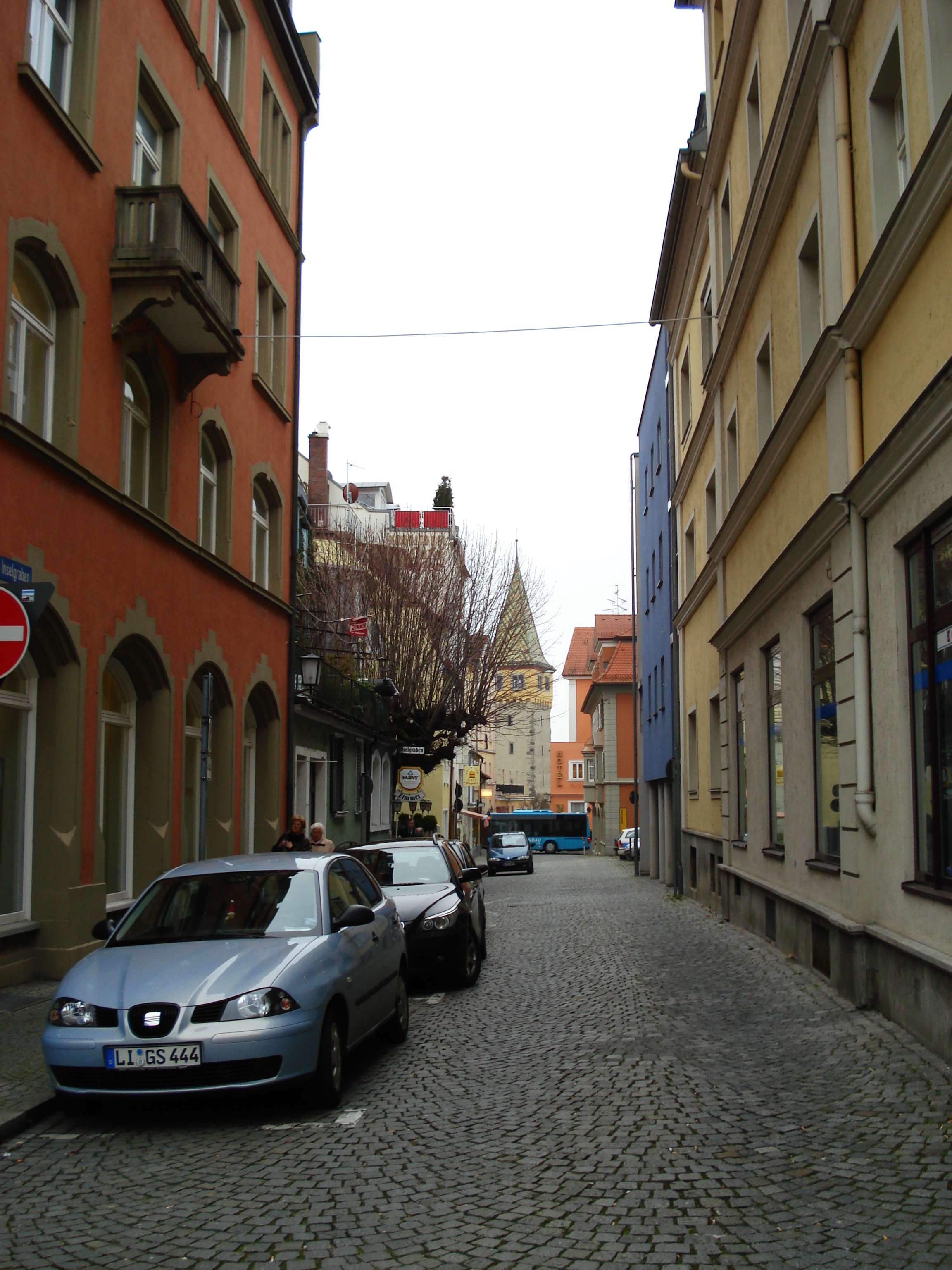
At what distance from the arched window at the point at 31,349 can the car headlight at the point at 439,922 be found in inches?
233

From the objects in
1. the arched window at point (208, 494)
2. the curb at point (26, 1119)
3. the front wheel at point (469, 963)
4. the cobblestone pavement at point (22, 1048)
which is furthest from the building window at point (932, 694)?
the arched window at point (208, 494)

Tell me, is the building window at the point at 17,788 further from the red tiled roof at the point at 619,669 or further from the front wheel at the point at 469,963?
the red tiled roof at the point at 619,669

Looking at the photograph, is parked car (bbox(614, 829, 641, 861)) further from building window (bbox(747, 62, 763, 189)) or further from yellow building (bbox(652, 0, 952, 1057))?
building window (bbox(747, 62, 763, 189))

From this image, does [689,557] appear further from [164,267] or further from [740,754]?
[164,267]

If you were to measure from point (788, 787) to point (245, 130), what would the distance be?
43.8ft

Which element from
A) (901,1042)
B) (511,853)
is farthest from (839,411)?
(511,853)

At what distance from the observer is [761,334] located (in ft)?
50.5

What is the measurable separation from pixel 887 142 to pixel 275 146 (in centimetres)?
1440

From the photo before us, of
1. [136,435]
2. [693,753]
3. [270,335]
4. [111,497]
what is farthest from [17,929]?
[693,753]

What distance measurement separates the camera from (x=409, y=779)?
32500 millimetres

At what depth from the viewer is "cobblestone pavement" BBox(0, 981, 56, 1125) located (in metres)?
7.07

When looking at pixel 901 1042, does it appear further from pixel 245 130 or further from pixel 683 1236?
pixel 245 130

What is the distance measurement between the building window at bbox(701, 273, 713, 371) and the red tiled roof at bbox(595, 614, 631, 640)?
50.5m

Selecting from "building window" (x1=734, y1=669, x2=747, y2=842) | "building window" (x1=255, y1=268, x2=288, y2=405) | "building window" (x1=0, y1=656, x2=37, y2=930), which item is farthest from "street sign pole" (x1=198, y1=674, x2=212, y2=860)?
"building window" (x1=255, y1=268, x2=288, y2=405)
